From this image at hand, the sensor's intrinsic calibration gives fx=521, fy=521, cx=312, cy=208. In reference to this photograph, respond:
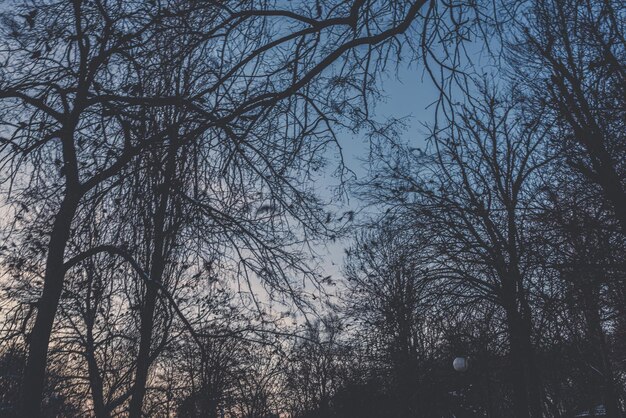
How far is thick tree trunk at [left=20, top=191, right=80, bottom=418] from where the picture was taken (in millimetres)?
4891

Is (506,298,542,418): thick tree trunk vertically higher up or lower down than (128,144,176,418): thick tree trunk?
lower down

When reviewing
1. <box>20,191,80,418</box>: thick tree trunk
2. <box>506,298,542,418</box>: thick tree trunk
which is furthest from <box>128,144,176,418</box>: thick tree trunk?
<box>506,298,542,418</box>: thick tree trunk

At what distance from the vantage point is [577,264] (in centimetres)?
841

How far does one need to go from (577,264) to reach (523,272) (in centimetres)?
120

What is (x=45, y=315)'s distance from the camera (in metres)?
5.11

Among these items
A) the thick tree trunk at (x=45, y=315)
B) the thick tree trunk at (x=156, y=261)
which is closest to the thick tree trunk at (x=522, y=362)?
the thick tree trunk at (x=156, y=261)

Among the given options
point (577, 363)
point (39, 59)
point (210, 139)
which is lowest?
point (577, 363)

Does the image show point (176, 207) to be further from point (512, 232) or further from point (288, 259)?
point (512, 232)

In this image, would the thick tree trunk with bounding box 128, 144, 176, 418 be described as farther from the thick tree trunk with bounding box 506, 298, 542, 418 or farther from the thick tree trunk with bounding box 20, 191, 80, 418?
the thick tree trunk with bounding box 506, 298, 542, 418

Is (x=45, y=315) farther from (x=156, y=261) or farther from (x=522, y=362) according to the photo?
(x=522, y=362)

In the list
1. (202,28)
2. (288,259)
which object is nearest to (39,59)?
(202,28)

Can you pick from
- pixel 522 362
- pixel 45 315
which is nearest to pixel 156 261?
pixel 45 315

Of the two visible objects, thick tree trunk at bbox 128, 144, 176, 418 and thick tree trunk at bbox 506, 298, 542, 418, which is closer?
thick tree trunk at bbox 128, 144, 176, 418

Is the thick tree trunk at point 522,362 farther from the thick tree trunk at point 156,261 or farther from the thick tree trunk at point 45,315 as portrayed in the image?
the thick tree trunk at point 45,315
